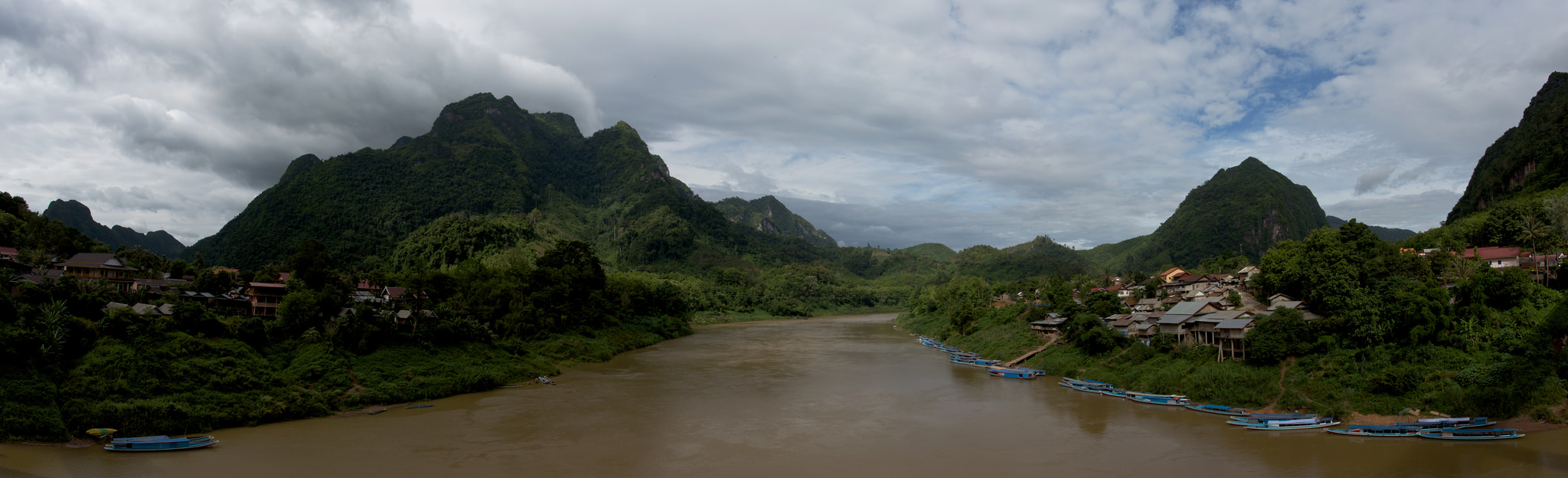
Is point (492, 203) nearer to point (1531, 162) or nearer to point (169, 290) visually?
point (169, 290)

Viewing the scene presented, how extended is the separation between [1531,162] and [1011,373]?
1552 inches

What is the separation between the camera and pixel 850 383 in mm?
28078

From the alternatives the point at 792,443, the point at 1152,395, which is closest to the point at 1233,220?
the point at 1152,395

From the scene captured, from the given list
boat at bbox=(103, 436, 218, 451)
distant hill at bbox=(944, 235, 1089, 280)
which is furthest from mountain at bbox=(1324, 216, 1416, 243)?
boat at bbox=(103, 436, 218, 451)

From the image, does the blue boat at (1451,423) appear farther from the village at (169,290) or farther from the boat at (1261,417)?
the village at (169,290)

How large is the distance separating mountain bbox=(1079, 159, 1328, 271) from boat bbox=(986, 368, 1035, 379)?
252 feet

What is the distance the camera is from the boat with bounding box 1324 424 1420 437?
16281 mm

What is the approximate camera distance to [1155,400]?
73.4 ft

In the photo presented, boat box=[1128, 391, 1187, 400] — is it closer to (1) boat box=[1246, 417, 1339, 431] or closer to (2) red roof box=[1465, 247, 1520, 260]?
(1) boat box=[1246, 417, 1339, 431]

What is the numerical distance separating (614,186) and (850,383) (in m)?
120

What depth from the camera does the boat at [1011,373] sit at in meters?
29.2

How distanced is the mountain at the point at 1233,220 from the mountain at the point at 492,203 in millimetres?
60663

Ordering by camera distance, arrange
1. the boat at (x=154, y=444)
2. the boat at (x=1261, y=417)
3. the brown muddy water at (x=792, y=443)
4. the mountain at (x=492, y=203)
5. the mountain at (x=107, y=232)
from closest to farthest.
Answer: the brown muddy water at (x=792, y=443) → the boat at (x=154, y=444) → the boat at (x=1261, y=417) → the mountain at (x=107, y=232) → the mountain at (x=492, y=203)

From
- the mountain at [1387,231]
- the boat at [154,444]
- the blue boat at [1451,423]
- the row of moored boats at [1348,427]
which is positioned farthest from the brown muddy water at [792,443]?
the mountain at [1387,231]
